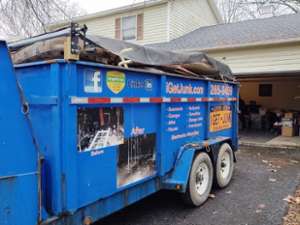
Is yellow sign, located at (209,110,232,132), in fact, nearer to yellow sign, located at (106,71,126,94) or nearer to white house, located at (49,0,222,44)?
yellow sign, located at (106,71,126,94)

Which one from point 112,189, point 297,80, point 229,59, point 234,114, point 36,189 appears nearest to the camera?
point 36,189

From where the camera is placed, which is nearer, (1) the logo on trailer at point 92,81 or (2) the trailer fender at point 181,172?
(1) the logo on trailer at point 92,81

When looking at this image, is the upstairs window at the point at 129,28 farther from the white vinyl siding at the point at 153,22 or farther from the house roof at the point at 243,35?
the house roof at the point at 243,35

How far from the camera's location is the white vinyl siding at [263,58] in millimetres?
10391

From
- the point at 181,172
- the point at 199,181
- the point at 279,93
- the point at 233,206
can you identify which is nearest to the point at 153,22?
the point at 279,93

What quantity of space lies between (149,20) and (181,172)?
12.1 meters

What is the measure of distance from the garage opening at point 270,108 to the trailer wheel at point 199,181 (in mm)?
7064

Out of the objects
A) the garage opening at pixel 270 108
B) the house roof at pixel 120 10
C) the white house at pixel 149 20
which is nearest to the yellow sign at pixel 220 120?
the garage opening at pixel 270 108

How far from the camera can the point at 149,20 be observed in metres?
15.1

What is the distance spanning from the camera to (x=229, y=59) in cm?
1154

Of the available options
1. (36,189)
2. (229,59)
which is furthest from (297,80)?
(36,189)

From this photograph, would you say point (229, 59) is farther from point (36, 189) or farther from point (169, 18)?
point (36, 189)

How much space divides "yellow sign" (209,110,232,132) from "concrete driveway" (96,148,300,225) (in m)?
1.14

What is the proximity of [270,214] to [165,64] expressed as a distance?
266 centimetres
